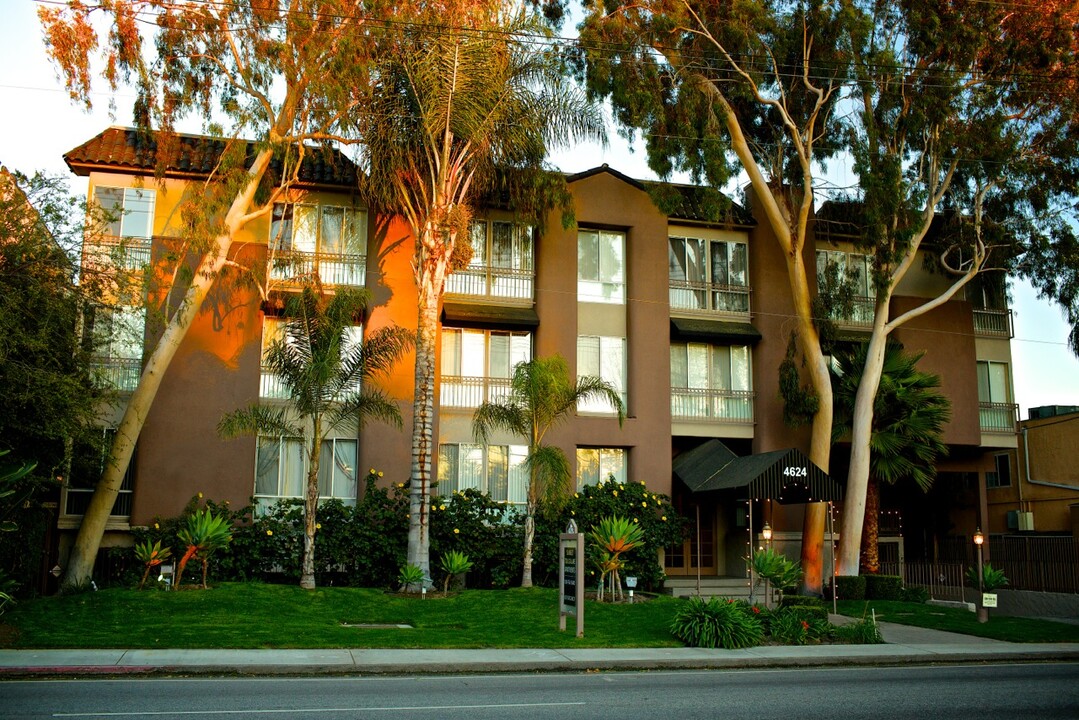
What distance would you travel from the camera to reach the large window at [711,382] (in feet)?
90.8

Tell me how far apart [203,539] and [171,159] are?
980 centimetres

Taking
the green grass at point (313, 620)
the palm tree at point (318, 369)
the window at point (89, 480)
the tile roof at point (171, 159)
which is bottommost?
the green grass at point (313, 620)

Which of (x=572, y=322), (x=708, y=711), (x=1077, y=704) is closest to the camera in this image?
(x=708, y=711)

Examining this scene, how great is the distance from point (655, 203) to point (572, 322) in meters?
3.83

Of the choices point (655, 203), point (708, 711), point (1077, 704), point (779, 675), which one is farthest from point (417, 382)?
Result: point (1077, 704)

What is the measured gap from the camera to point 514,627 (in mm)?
17219

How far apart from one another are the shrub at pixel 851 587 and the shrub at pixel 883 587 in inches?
16.5

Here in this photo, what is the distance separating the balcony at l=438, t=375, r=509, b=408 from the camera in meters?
25.9

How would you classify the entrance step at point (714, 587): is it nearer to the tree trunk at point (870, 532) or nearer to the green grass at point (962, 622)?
the green grass at point (962, 622)

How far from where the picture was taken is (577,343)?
1053 inches

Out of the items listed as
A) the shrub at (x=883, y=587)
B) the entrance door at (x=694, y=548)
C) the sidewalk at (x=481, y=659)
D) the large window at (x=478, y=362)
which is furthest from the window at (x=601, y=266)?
the sidewalk at (x=481, y=659)

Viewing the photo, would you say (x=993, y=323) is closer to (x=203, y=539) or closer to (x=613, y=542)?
(x=613, y=542)

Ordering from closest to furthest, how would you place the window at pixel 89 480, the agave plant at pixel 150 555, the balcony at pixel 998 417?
the agave plant at pixel 150 555, the window at pixel 89 480, the balcony at pixel 998 417

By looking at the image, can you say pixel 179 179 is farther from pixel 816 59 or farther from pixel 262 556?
pixel 816 59
